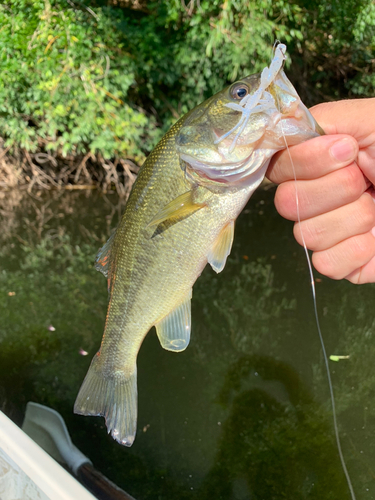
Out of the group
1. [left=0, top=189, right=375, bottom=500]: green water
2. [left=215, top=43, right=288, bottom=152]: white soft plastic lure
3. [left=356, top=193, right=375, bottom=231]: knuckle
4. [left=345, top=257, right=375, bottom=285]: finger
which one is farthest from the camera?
[left=0, top=189, right=375, bottom=500]: green water

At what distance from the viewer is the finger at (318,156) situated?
4.65 ft

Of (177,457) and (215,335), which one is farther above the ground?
(177,457)

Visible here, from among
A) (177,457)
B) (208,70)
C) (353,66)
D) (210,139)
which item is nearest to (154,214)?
(210,139)

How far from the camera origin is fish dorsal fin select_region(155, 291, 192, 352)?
1.70 meters

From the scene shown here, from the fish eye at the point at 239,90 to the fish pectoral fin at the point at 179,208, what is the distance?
1.31 feet

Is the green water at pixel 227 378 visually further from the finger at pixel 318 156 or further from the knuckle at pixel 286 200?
the finger at pixel 318 156

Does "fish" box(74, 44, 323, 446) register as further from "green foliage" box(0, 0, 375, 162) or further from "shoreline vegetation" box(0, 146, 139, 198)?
"shoreline vegetation" box(0, 146, 139, 198)

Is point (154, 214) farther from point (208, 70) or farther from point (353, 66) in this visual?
→ point (353, 66)

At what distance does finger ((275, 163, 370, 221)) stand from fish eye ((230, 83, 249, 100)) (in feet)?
1.36

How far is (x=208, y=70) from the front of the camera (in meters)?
6.77

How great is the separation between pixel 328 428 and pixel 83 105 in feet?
20.9

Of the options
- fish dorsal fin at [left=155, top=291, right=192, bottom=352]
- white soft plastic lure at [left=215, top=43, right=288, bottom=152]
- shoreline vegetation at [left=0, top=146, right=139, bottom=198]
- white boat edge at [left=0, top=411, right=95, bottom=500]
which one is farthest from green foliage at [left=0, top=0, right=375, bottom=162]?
white boat edge at [left=0, top=411, right=95, bottom=500]

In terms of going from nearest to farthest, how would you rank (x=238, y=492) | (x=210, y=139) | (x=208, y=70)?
(x=210, y=139), (x=238, y=492), (x=208, y=70)

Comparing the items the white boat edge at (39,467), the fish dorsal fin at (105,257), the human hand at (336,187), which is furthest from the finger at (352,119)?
the white boat edge at (39,467)
